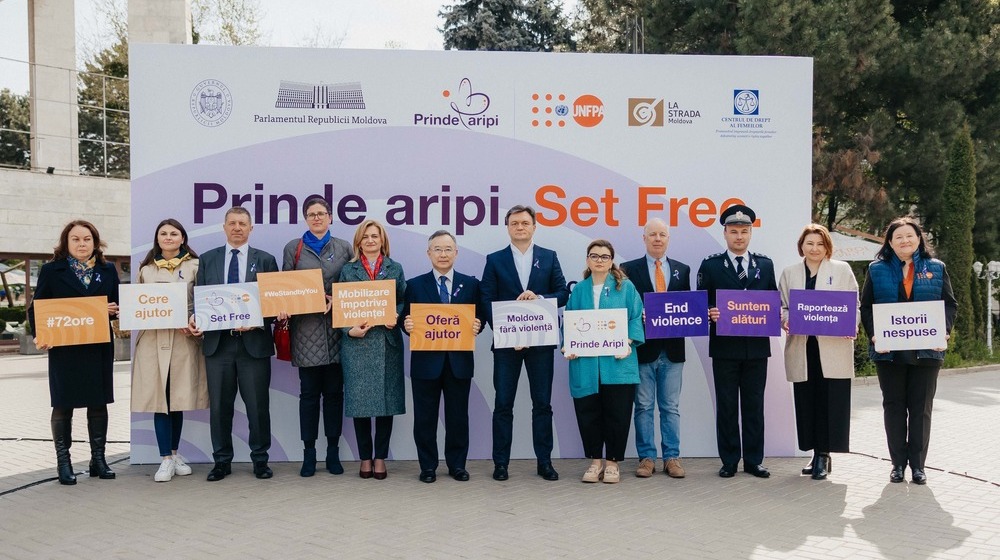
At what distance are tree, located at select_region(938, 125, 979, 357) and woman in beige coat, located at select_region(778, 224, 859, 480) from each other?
13770 mm

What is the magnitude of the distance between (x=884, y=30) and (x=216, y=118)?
48.2 feet

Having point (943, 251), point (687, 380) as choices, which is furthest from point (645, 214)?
point (943, 251)

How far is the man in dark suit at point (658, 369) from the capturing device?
6500 millimetres

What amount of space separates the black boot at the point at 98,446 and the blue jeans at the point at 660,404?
398cm

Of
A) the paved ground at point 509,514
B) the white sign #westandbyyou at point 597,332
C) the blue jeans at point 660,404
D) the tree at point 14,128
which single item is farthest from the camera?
the tree at point 14,128

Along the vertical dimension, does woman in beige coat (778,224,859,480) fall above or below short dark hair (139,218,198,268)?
below

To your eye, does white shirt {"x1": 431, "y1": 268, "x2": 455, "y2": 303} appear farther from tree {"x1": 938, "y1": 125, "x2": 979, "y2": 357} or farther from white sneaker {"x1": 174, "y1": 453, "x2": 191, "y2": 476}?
tree {"x1": 938, "y1": 125, "x2": 979, "y2": 357}

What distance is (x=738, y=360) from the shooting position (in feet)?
21.1

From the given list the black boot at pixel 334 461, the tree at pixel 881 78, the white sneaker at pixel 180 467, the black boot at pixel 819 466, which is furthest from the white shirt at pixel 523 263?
the tree at pixel 881 78

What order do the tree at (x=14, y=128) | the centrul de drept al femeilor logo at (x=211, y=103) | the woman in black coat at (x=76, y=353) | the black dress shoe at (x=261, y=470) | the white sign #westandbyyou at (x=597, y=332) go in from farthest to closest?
the tree at (x=14, y=128), the centrul de drept al femeilor logo at (x=211, y=103), the black dress shoe at (x=261, y=470), the woman in black coat at (x=76, y=353), the white sign #westandbyyou at (x=597, y=332)

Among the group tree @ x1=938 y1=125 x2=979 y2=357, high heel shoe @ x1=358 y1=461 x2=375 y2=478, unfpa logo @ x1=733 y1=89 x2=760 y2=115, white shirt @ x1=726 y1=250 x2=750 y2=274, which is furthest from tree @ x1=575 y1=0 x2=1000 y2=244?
high heel shoe @ x1=358 y1=461 x2=375 y2=478

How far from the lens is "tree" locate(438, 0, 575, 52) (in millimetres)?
30547

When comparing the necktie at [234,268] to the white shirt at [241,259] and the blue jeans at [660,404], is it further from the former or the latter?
the blue jeans at [660,404]

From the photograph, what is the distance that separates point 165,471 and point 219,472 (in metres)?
0.40
